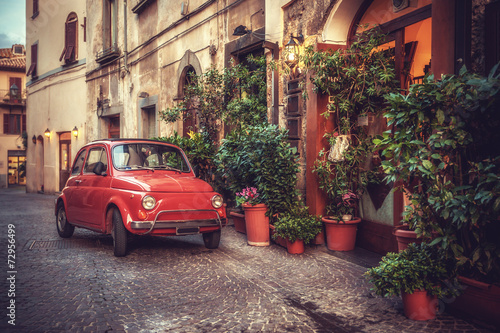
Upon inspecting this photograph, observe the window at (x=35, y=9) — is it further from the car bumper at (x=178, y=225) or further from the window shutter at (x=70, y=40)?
the car bumper at (x=178, y=225)

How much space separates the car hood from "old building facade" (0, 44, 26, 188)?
34.8 meters

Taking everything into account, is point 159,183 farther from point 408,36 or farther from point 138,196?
point 408,36

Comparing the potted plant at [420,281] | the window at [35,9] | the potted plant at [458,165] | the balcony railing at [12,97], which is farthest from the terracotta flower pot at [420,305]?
the balcony railing at [12,97]

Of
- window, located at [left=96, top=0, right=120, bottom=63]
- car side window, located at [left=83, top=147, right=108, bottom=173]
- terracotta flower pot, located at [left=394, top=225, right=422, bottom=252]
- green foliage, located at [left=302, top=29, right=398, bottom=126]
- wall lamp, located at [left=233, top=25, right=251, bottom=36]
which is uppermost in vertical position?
window, located at [left=96, top=0, right=120, bottom=63]

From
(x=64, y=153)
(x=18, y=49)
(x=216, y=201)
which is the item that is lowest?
(x=216, y=201)

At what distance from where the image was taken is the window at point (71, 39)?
20.2m

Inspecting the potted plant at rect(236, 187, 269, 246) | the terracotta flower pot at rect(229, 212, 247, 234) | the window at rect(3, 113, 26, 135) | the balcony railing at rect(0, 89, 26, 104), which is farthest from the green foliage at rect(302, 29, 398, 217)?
the window at rect(3, 113, 26, 135)

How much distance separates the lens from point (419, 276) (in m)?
4.00

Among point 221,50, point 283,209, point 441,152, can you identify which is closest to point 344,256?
point 283,209

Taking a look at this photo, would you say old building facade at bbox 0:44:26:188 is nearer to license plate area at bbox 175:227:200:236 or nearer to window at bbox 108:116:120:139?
window at bbox 108:116:120:139

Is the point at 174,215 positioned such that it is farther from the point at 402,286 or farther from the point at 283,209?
the point at 402,286

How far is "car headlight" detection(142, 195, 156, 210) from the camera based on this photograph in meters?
Answer: 6.21

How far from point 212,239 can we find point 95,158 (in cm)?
238

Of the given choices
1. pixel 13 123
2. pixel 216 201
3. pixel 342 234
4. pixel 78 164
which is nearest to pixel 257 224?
pixel 216 201
